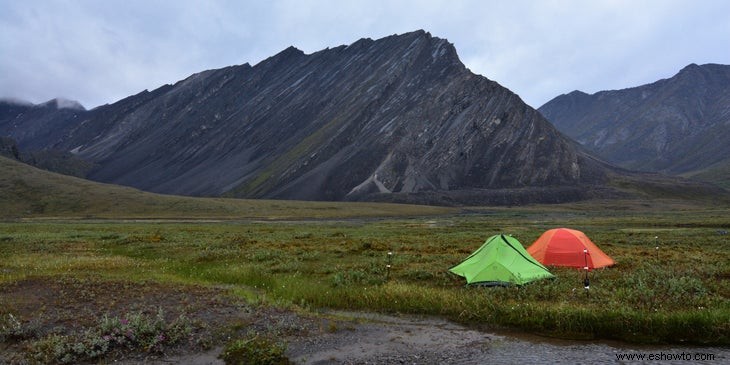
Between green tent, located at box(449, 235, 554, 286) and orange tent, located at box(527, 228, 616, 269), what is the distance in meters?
3.59

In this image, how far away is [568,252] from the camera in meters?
23.2

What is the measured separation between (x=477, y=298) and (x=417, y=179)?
157637 millimetres

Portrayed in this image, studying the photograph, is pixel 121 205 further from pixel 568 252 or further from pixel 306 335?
pixel 306 335

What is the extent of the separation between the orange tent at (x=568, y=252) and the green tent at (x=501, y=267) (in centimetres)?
359

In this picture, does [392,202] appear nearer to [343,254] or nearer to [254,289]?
[343,254]

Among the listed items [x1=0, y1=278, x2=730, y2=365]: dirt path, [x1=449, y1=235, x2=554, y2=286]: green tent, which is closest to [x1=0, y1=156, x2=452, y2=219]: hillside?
[x1=449, y1=235, x2=554, y2=286]: green tent

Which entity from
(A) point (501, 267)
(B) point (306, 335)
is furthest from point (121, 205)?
(B) point (306, 335)

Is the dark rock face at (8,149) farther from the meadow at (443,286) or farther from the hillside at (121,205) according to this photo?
the meadow at (443,286)

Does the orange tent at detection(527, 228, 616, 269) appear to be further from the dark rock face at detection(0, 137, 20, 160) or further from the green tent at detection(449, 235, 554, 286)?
the dark rock face at detection(0, 137, 20, 160)

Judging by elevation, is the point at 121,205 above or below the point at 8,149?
below

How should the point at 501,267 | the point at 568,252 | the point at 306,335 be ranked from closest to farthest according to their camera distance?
the point at 306,335
the point at 501,267
the point at 568,252

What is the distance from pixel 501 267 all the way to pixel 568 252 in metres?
6.00

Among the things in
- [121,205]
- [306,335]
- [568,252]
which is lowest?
[306,335]

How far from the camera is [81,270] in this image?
75.9 feet
